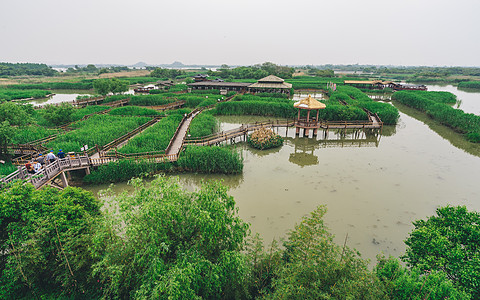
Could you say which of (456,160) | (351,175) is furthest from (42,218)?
(456,160)

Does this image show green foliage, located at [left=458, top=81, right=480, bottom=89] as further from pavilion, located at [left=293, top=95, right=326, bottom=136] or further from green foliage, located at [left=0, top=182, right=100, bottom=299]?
green foliage, located at [left=0, top=182, right=100, bottom=299]

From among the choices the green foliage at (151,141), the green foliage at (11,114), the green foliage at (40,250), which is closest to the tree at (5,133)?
the green foliage at (11,114)

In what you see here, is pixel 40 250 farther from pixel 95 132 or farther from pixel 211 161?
pixel 95 132

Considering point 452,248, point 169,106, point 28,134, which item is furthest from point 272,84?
point 452,248

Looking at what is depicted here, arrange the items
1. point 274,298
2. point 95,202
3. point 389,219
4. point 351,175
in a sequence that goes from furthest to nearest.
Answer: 1. point 351,175
2. point 389,219
3. point 95,202
4. point 274,298

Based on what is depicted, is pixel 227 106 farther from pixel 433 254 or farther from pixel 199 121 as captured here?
pixel 433 254

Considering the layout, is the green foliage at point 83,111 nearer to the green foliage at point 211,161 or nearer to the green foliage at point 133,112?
the green foliage at point 133,112

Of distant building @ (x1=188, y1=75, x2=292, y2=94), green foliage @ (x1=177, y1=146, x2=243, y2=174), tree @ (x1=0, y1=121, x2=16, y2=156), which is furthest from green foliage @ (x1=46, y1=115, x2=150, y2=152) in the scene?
distant building @ (x1=188, y1=75, x2=292, y2=94)
